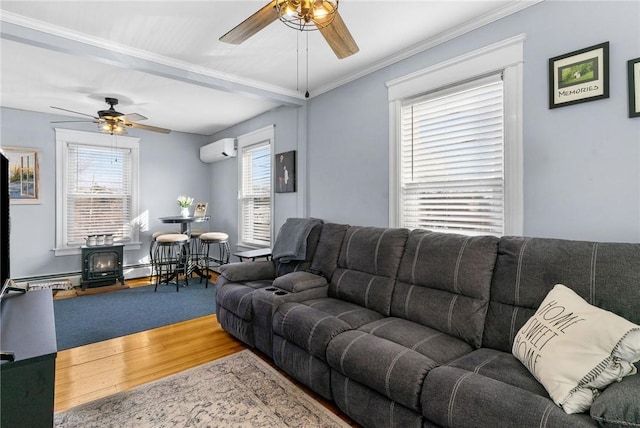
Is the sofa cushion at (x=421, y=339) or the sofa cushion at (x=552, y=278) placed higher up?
A: the sofa cushion at (x=552, y=278)

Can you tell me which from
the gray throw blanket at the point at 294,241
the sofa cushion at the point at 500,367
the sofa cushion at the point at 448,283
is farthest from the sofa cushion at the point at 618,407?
the gray throw blanket at the point at 294,241

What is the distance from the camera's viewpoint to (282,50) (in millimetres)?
2908

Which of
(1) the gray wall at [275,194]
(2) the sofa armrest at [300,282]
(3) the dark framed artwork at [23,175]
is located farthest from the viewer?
(3) the dark framed artwork at [23,175]

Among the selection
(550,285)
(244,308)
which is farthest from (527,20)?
(244,308)

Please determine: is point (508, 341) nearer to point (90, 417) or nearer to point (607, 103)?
point (607, 103)

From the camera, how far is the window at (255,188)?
4.83 m

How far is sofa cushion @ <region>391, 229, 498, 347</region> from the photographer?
6.38 ft

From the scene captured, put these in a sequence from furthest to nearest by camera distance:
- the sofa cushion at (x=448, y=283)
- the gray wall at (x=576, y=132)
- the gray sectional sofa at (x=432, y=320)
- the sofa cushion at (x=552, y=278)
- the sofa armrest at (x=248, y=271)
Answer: the sofa armrest at (x=248, y=271), the sofa cushion at (x=448, y=283), the gray wall at (x=576, y=132), the sofa cushion at (x=552, y=278), the gray sectional sofa at (x=432, y=320)

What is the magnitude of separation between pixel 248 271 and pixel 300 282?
0.76m

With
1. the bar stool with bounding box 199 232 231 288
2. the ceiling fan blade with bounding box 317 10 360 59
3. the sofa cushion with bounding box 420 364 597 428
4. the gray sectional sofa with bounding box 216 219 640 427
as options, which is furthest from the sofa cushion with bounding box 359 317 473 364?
the bar stool with bounding box 199 232 231 288

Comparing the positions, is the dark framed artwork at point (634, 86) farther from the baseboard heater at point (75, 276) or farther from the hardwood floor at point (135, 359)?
the baseboard heater at point (75, 276)

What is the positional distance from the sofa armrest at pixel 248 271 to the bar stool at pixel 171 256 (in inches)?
77.5

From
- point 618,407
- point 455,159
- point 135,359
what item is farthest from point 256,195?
point 618,407

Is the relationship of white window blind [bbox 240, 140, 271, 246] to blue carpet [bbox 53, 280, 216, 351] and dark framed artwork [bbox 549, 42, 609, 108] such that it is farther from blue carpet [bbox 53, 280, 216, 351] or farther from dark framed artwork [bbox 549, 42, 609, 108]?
dark framed artwork [bbox 549, 42, 609, 108]
